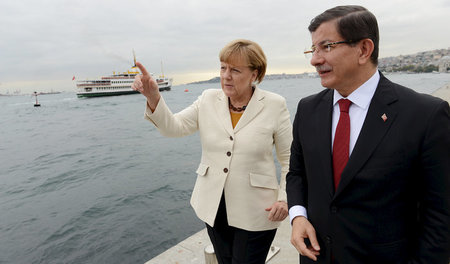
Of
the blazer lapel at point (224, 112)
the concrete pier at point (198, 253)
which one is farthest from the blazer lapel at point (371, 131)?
the concrete pier at point (198, 253)

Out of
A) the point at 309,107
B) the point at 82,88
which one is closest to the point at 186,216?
the point at 309,107

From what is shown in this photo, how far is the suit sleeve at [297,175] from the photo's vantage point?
1.55 metres

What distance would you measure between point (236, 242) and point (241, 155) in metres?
0.62

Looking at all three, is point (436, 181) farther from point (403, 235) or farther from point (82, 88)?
point (82, 88)

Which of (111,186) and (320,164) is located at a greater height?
(320,164)

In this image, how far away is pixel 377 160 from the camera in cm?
115

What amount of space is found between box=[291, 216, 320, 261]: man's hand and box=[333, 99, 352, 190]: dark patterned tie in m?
0.26

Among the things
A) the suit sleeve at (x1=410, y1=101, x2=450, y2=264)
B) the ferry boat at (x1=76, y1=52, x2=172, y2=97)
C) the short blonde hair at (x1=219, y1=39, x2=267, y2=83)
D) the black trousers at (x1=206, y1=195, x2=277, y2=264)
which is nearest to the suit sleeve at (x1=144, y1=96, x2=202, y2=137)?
the short blonde hair at (x1=219, y1=39, x2=267, y2=83)

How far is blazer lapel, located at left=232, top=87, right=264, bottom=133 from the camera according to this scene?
191cm

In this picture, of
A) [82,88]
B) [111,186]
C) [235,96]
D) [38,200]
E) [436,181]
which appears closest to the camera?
[436,181]

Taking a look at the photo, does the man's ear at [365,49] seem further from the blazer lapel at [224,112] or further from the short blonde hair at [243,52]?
the blazer lapel at [224,112]

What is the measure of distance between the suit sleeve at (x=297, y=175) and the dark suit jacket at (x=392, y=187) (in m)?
0.20

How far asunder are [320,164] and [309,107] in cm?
34

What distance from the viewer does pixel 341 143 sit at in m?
1.30
